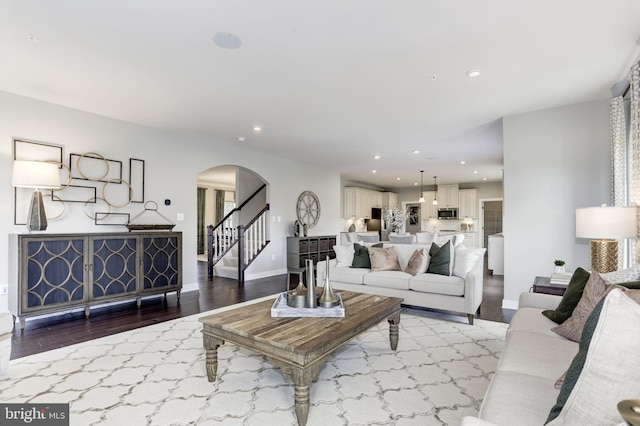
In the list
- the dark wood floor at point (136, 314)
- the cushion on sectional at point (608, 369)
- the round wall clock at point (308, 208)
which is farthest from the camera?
the round wall clock at point (308, 208)

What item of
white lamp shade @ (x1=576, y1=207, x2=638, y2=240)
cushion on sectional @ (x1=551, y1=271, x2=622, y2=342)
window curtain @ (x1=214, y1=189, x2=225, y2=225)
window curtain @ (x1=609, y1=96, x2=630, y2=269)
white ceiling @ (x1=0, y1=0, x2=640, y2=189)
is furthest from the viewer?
window curtain @ (x1=214, y1=189, x2=225, y2=225)

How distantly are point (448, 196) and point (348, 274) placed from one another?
8636 millimetres

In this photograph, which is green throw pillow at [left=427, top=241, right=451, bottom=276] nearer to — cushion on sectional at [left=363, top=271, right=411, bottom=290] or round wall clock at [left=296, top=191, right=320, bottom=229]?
cushion on sectional at [left=363, top=271, right=411, bottom=290]

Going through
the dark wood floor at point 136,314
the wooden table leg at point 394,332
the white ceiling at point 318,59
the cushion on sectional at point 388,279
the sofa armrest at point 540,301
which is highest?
the white ceiling at point 318,59

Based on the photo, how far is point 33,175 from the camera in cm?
359

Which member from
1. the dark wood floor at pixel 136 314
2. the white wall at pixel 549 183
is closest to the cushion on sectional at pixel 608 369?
the dark wood floor at pixel 136 314

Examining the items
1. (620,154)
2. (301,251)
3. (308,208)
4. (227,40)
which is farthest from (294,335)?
(308,208)

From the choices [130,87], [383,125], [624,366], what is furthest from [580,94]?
[130,87]

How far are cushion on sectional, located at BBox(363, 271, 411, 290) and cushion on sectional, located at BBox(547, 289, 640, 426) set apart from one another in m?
3.33

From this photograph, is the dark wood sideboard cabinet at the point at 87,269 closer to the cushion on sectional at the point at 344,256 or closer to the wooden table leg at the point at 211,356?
the cushion on sectional at the point at 344,256

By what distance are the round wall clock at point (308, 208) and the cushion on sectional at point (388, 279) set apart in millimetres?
3763

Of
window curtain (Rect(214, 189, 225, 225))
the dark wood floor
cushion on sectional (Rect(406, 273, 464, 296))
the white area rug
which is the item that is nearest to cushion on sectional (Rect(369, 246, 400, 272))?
cushion on sectional (Rect(406, 273, 464, 296))

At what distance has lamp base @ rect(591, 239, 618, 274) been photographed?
3074mm

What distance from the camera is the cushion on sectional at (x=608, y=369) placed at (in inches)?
33.4
